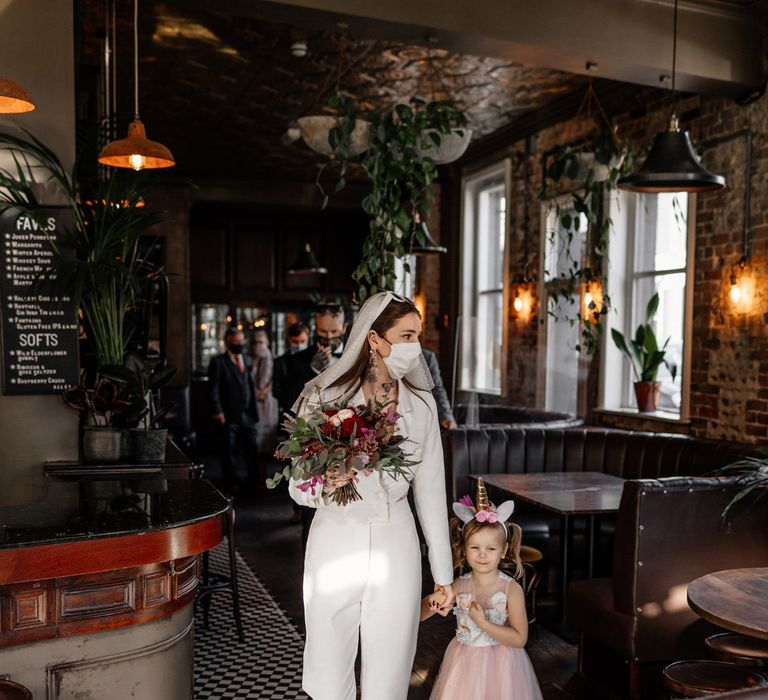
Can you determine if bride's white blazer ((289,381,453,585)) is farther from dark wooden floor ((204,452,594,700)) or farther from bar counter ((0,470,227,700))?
dark wooden floor ((204,452,594,700))

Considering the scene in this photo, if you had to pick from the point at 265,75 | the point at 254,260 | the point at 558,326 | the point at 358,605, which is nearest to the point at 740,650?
the point at 358,605

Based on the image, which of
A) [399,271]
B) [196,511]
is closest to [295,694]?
[196,511]

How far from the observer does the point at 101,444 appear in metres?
3.59

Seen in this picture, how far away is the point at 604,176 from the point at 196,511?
15.0 feet

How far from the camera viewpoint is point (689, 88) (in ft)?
17.6

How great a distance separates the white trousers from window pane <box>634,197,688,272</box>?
4550 millimetres

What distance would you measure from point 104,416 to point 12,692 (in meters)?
1.84

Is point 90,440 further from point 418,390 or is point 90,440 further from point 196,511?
point 418,390

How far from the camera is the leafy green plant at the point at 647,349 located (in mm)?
6105

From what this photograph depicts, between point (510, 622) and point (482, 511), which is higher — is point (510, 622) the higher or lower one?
the lower one

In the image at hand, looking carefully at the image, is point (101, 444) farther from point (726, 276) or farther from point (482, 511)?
point (726, 276)

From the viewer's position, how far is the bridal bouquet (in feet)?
6.97

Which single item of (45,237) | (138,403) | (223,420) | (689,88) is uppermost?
(689,88)

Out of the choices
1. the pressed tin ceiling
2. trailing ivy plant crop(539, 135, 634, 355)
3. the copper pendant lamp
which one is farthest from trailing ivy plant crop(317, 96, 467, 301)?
the copper pendant lamp
